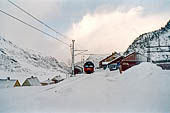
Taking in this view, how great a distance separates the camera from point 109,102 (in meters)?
6.89

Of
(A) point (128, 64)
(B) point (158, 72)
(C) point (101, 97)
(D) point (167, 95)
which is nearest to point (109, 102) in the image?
(C) point (101, 97)

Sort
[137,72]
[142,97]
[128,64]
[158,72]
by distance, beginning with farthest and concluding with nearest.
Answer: [128,64] < [137,72] < [158,72] < [142,97]

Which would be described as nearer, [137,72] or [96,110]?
[96,110]

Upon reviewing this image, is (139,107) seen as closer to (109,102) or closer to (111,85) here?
(109,102)

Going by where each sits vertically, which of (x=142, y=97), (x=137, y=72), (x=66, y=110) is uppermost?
(x=137, y=72)

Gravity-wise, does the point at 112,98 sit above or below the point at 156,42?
below

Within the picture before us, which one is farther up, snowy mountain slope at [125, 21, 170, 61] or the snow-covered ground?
snowy mountain slope at [125, 21, 170, 61]

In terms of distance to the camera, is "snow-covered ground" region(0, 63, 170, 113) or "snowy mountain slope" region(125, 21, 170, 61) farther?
"snowy mountain slope" region(125, 21, 170, 61)

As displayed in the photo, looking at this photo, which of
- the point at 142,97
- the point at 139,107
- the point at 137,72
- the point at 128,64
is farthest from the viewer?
the point at 128,64

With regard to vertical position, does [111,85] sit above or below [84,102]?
above

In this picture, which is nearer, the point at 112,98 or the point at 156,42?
the point at 112,98

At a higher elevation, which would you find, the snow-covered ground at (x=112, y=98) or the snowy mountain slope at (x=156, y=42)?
the snowy mountain slope at (x=156, y=42)

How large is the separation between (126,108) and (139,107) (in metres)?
0.49

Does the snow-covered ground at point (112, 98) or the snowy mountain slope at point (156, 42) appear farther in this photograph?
the snowy mountain slope at point (156, 42)
